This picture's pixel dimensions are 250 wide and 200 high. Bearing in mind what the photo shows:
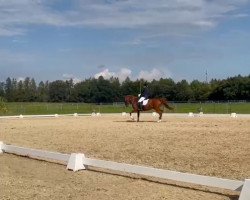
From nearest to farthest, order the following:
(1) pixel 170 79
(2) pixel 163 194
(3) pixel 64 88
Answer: (2) pixel 163 194
(1) pixel 170 79
(3) pixel 64 88

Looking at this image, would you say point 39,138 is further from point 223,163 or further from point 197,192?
point 197,192

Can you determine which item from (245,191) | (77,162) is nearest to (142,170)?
(77,162)

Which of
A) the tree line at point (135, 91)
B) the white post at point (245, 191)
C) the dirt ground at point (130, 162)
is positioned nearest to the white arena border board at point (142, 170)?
the white post at point (245, 191)

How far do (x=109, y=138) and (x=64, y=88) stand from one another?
13299cm

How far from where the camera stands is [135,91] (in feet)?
398

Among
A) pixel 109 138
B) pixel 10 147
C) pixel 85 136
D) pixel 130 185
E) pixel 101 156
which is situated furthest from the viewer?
pixel 85 136

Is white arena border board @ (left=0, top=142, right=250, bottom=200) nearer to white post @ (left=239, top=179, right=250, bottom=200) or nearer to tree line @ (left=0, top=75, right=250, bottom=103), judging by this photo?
white post @ (left=239, top=179, right=250, bottom=200)

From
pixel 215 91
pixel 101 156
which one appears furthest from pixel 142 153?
pixel 215 91

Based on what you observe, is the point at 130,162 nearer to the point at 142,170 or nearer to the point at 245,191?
the point at 142,170

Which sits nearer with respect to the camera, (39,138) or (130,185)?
(130,185)

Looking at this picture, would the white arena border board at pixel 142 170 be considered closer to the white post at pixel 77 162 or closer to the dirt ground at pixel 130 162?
the white post at pixel 77 162

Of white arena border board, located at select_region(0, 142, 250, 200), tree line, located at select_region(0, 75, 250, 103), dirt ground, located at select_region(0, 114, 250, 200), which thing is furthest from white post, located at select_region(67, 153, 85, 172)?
tree line, located at select_region(0, 75, 250, 103)

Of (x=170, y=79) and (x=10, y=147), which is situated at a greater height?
(x=170, y=79)

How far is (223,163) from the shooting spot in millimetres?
12070
